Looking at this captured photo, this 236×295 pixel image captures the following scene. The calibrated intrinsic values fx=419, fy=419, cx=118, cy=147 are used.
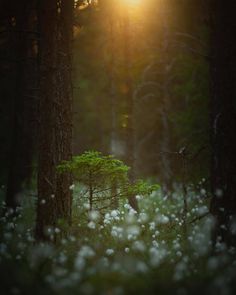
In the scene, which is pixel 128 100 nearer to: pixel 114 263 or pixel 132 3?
pixel 132 3

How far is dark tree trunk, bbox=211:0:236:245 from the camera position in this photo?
29.2ft

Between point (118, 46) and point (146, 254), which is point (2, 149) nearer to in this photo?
point (118, 46)

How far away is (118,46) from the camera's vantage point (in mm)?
17516

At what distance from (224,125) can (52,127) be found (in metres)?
3.72

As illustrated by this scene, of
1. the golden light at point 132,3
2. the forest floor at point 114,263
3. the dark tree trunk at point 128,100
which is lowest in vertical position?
the forest floor at point 114,263

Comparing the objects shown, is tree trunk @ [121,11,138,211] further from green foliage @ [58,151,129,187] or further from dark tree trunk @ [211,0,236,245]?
dark tree trunk @ [211,0,236,245]

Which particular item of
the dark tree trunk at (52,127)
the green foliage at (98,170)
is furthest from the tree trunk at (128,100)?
the green foliage at (98,170)

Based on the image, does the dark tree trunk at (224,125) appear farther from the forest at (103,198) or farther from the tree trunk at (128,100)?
the tree trunk at (128,100)

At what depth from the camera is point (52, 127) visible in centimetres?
899

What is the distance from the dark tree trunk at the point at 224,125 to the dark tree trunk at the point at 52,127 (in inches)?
131

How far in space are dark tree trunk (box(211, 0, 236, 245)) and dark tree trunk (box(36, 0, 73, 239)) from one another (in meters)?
3.32

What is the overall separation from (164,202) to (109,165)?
7529 mm

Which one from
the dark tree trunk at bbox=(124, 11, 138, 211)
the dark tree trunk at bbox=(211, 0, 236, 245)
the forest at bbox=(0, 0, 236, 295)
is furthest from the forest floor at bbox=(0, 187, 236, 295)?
the dark tree trunk at bbox=(124, 11, 138, 211)

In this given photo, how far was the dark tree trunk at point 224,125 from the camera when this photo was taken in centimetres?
891
